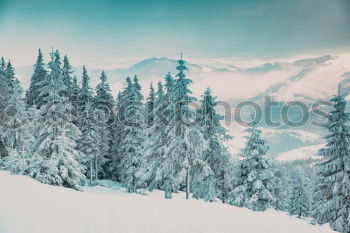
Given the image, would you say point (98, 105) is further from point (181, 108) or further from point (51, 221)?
point (51, 221)

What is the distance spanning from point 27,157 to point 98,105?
18392 millimetres

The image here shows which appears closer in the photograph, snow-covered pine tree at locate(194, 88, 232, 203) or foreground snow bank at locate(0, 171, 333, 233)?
foreground snow bank at locate(0, 171, 333, 233)

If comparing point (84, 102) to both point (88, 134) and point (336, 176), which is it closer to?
point (88, 134)

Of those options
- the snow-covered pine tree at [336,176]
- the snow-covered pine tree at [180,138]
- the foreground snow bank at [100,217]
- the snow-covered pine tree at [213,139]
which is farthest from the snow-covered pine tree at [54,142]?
the snow-covered pine tree at [336,176]

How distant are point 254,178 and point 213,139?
570 cm

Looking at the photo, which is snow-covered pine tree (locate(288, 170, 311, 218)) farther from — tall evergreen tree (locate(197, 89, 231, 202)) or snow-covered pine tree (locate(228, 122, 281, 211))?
tall evergreen tree (locate(197, 89, 231, 202))

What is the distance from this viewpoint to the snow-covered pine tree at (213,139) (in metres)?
30.5

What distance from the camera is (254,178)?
98.3ft

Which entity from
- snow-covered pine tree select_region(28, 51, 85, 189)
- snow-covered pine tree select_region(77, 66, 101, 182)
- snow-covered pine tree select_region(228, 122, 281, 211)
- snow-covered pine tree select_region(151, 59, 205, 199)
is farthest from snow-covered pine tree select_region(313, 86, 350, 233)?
snow-covered pine tree select_region(77, 66, 101, 182)

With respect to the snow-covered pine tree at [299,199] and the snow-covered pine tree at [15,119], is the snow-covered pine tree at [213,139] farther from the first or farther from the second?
the snow-covered pine tree at [299,199]

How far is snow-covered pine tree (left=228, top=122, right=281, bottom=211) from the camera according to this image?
2967 centimetres

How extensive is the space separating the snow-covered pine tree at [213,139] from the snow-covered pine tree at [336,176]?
29.9 ft

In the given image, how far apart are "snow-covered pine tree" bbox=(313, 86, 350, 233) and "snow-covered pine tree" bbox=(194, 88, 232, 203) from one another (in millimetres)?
9119

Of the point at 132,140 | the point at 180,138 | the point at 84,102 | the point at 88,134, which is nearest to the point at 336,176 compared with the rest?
the point at 180,138
